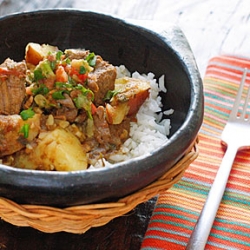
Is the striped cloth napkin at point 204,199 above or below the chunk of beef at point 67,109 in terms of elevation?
below

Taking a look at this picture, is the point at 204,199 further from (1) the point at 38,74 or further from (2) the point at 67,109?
(1) the point at 38,74

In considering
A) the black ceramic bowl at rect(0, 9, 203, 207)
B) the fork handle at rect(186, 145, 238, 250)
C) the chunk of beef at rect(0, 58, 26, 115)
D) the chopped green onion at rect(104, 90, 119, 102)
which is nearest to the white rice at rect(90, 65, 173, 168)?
the black ceramic bowl at rect(0, 9, 203, 207)

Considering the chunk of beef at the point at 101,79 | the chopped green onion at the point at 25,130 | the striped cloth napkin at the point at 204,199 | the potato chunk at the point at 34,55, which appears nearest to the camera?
the chopped green onion at the point at 25,130

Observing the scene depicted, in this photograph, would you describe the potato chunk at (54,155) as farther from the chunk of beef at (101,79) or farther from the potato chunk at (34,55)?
the potato chunk at (34,55)

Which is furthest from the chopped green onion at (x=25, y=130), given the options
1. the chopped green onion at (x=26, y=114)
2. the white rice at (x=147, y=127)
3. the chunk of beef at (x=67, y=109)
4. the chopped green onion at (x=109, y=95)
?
the chopped green onion at (x=109, y=95)

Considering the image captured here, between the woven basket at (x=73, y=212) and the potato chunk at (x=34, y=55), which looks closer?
the woven basket at (x=73, y=212)

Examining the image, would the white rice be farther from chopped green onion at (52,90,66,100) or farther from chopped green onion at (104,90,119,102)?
chopped green onion at (52,90,66,100)

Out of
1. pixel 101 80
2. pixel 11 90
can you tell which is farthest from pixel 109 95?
pixel 11 90
